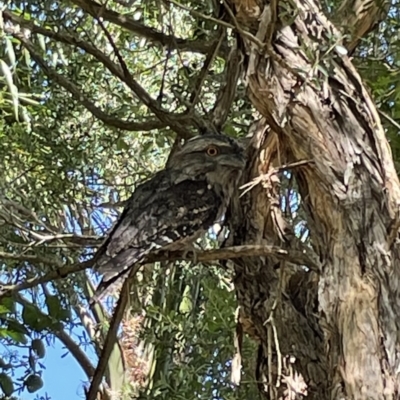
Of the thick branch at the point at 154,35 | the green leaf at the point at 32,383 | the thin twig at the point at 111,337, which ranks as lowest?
the thin twig at the point at 111,337

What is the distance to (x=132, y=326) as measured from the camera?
3311mm

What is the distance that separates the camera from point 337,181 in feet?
5.00

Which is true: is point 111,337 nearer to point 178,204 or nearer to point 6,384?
point 6,384

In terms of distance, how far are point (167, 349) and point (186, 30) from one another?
1190mm

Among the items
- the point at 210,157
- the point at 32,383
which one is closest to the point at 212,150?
the point at 210,157

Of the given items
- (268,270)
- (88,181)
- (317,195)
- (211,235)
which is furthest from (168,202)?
(317,195)

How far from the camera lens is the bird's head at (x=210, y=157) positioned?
2322 mm

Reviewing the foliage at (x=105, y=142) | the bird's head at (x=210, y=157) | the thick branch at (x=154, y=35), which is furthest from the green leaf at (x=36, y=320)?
the thick branch at (x=154, y=35)

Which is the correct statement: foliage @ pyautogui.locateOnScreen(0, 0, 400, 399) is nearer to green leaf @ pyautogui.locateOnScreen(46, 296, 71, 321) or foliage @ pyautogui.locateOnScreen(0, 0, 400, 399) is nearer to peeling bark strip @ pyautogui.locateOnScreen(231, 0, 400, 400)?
green leaf @ pyautogui.locateOnScreen(46, 296, 71, 321)

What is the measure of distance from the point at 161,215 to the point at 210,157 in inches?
8.4

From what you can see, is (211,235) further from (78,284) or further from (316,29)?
(316,29)

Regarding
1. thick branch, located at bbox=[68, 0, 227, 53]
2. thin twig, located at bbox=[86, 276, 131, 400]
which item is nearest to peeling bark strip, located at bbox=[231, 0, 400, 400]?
thin twig, located at bbox=[86, 276, 131, 400]

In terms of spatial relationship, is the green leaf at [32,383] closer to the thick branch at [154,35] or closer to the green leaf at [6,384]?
the green leaf at [6,384]

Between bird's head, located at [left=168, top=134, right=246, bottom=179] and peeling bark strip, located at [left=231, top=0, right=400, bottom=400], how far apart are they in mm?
612
